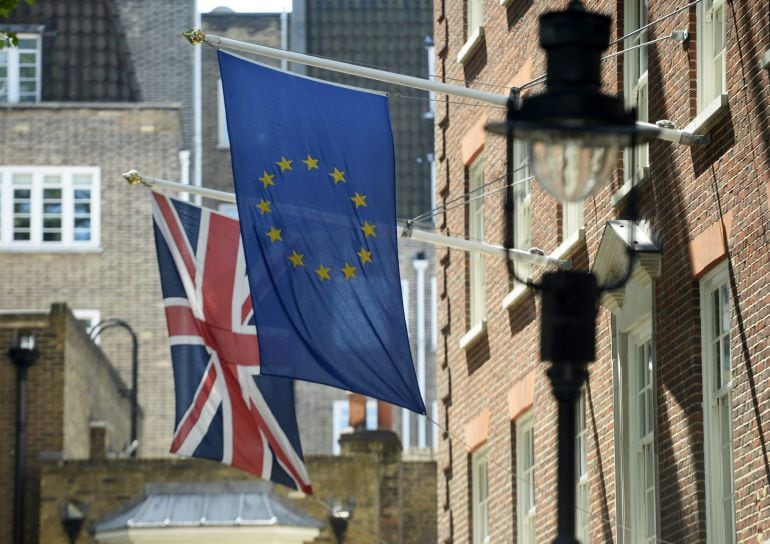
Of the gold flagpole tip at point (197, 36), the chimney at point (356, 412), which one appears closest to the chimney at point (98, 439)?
the chimney at point (356, 412)

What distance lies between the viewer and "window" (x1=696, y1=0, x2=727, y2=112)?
16.9 meters

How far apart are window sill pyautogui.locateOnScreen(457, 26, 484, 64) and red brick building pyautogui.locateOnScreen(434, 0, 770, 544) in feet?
0.08

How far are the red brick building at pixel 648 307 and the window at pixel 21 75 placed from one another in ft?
92.4

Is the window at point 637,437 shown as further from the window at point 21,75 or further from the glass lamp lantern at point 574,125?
the window at point 21,75

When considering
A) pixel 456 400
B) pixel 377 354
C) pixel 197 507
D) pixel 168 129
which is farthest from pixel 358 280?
pixel 168 129

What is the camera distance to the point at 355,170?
18500 millimetres

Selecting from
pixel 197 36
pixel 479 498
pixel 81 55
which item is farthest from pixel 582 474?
pixel 81 55

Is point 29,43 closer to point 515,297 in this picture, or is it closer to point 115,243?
point 115,243

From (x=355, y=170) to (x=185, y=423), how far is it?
206 inches

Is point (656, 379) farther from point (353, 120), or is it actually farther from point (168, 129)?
point (168, 129)

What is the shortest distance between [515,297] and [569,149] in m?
13.4

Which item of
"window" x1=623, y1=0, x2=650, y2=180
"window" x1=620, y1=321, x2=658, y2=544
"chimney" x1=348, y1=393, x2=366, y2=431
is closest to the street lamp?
"window" x1=620, y1=321, x2=658, y2=544

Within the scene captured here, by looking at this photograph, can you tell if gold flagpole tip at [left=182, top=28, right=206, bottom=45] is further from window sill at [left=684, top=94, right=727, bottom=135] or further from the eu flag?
window sill at [left=684, top=94, right=727, bottom=135]

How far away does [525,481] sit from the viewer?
22.6 m
